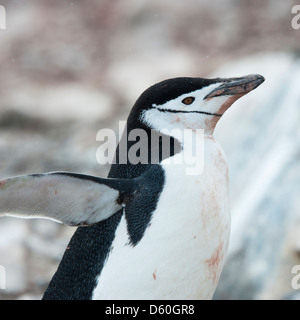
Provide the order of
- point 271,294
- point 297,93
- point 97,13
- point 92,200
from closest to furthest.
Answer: point 92,200
point 271,294
point 297,93
point 97,13

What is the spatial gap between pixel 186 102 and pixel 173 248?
29 cm

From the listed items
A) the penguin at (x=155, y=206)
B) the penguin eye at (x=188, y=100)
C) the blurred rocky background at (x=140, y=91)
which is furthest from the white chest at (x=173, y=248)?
the blurred rocky background at (x=140, y=91)

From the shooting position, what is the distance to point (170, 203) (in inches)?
52.5

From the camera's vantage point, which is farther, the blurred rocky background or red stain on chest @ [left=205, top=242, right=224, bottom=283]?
the blurred rocky background

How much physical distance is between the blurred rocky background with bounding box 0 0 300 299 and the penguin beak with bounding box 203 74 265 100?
2.70 feet

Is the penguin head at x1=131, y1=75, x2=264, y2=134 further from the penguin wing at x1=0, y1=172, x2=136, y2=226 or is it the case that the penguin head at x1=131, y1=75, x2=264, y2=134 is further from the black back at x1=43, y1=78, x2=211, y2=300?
the penguin wing at x1=0, y1=172, x2=136, y2=226

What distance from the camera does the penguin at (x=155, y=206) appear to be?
1.31m

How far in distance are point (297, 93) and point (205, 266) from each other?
151 centimetres

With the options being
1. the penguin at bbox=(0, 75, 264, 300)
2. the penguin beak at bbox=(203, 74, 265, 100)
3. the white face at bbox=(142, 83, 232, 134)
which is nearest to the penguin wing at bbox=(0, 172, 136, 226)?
the penguin at bbox=(0, 75, 264, 300)

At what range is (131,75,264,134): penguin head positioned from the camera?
1390mm

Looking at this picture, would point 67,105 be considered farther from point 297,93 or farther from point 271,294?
point 271,294

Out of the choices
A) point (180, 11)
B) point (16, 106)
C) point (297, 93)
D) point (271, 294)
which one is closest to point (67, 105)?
point (16, 106)

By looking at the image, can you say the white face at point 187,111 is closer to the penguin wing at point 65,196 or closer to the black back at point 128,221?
the black back at point 128,221

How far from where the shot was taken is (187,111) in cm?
140
